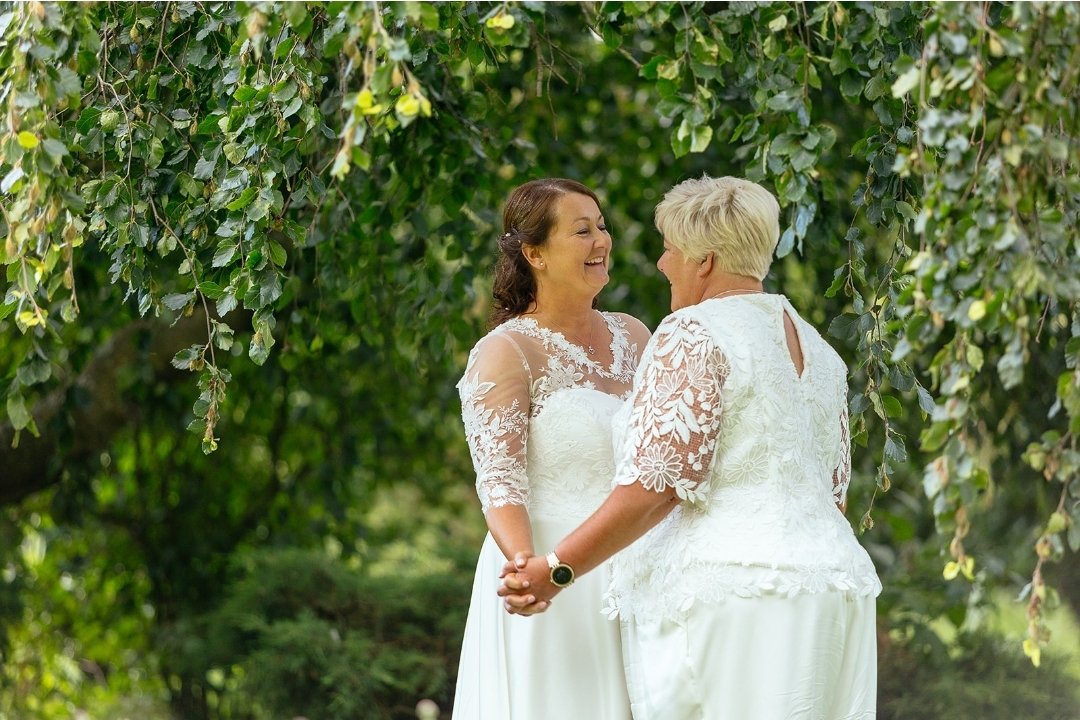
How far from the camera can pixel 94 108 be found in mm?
2625

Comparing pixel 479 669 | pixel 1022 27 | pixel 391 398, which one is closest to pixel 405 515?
pixel 391 398

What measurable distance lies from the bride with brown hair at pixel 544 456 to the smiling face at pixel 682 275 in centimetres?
38

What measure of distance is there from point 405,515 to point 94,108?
6.06m

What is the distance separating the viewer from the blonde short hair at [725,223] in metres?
2.47

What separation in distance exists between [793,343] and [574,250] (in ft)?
2.08

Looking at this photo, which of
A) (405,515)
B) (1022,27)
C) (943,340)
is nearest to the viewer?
(1022,27)

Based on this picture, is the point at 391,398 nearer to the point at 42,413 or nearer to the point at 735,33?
the point at 42,413

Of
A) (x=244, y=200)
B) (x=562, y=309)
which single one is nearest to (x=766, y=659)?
(x=562, y=309)

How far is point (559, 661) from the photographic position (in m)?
2.80

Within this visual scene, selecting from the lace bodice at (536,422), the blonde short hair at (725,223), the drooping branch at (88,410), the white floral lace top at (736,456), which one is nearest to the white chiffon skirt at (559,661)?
the lace bodice at (536,422)

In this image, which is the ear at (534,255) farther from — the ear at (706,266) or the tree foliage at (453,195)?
the ear at (706,266)

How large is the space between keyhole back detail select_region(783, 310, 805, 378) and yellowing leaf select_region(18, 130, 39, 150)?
4.64ft

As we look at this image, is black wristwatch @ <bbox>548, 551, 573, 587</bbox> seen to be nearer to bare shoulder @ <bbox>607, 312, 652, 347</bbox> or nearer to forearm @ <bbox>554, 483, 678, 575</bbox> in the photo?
forearm @ <bbox>554, 483, 678, 575</bbox>

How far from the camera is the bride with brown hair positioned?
277cm
